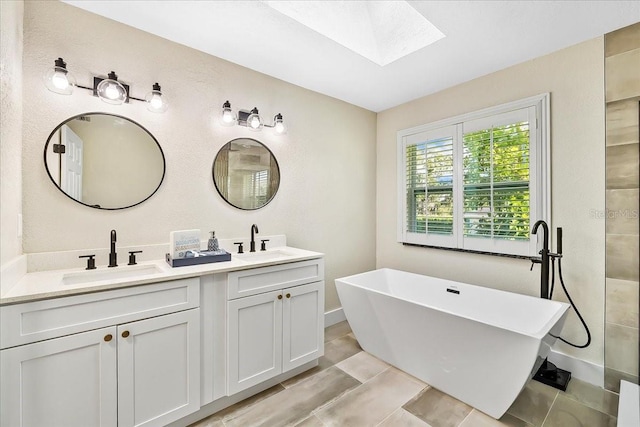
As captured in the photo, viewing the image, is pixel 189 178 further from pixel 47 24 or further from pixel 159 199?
pixel 47 24

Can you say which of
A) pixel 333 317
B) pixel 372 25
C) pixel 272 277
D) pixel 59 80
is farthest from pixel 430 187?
pixel 59 80

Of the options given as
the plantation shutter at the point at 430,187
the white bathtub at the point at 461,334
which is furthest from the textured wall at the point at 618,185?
the plantation shutter at the point at 430,187

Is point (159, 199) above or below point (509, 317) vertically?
above

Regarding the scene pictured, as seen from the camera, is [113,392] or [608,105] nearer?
[113,392]

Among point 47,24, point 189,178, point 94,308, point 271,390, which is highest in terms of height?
point 47,24

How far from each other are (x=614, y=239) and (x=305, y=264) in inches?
90.0

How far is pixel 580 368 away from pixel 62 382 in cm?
340

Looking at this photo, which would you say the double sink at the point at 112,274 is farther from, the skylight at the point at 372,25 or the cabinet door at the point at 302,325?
the skylight at the point at 372,25

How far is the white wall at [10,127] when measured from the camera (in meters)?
1.35

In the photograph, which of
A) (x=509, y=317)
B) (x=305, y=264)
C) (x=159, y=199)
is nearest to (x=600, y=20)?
(x=509, y=317)

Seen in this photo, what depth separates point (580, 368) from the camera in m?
2.20

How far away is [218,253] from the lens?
207 centimetres

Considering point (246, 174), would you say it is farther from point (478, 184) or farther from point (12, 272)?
point (478, 184)

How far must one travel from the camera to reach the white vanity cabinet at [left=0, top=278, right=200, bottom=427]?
128 centimetres
